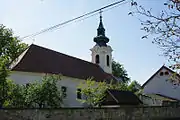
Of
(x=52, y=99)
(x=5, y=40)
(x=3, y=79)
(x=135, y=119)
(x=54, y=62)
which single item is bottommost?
(x=135, y=119)

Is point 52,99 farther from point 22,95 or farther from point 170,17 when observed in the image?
point 170,17

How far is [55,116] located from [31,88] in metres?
7.28

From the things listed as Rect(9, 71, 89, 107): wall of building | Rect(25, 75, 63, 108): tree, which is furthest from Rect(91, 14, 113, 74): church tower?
Rect(25, 75, 63, 108): tree

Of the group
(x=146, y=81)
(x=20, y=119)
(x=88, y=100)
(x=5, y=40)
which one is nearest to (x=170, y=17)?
(x=20, y=119)

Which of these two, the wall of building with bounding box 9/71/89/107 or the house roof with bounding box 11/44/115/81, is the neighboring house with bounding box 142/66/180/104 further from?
the wall of building with bounding box 9/71/89/107

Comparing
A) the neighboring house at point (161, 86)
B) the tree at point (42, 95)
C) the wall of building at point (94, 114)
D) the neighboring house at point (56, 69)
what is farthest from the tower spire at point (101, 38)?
the tree at point (42, 95)

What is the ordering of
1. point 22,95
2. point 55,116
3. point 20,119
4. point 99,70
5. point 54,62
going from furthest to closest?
point 99,70 < point 54,62 < point 22,95 < point 55,116 < point 20,119

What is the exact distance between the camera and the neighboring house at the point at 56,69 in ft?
77.4

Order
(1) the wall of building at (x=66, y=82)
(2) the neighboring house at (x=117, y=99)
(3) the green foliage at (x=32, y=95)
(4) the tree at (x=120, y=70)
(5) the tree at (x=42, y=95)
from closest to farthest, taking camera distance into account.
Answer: (3) the green foliage at (x=32, y=95) < (5) the tree at (x=42, y=95) < (1) the wall of building at (x=66, y=82) < (2) the neighboring house at (x=117, y=99) < (4) the tree at (x=120, y=70)

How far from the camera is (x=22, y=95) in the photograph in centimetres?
1945

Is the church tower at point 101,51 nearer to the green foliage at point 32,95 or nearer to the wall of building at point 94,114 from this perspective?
the wall of building at point 94,114

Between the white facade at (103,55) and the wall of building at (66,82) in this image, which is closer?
the wall of building at (66,82)

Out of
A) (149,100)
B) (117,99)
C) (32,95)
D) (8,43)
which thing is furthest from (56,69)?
(149,100)

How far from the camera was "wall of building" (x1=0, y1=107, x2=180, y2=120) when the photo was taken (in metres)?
11.8
